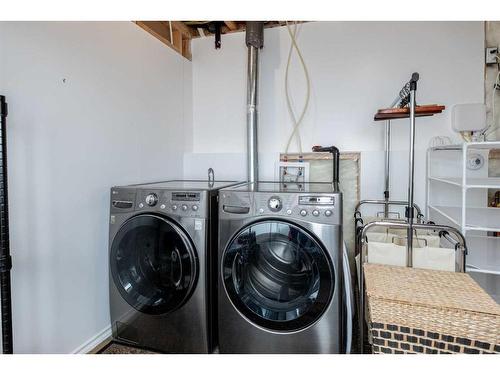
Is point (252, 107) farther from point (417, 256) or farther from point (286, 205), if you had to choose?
point (417, 256)

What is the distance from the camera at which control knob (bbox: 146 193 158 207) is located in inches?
69.1

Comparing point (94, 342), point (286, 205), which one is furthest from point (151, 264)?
point (286, 205)

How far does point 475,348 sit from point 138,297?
5.49ft

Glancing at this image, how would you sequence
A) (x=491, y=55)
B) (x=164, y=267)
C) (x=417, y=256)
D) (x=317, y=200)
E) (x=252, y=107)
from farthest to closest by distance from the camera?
(x=252, y=107)
(x=491, y=55)
(x=164, y=267)
(x=417, y=256)
(x=317, y=200)

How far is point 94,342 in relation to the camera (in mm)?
1818

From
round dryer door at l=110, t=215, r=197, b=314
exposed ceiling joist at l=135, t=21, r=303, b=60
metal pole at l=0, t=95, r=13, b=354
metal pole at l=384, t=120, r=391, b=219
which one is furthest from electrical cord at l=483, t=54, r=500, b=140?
metal pole at l=0, t=95, r=13, b=354

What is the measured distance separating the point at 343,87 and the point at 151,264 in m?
2.05

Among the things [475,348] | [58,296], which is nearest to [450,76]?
[475,348]

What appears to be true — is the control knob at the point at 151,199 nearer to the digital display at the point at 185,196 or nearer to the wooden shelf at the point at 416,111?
the digital display at the point at 185,196

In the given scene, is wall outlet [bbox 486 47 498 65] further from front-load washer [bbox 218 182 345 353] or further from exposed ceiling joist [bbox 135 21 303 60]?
front-load washer [bbox 218 182 345 353]

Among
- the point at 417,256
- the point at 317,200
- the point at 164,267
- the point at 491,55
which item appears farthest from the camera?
the point at 491,55

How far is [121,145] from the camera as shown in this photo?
202cm

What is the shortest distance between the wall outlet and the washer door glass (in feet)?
6.68
